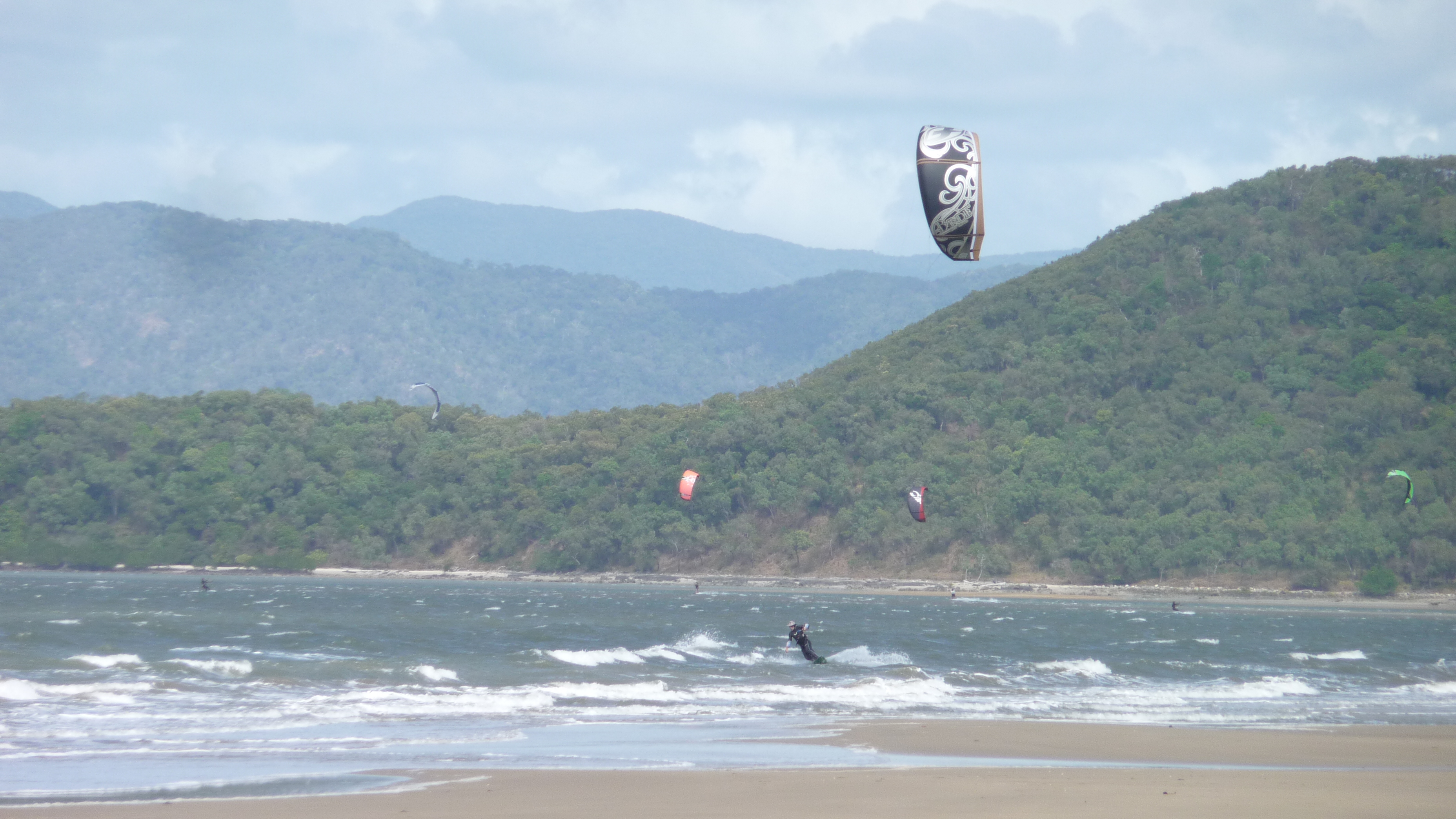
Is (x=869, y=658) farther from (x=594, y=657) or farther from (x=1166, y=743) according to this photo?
(x=1166, y=743)

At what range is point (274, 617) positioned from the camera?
46.9m

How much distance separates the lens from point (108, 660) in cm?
2853

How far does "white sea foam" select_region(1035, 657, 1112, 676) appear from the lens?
3231 cm

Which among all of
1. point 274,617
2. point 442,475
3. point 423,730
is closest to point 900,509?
point 442,475

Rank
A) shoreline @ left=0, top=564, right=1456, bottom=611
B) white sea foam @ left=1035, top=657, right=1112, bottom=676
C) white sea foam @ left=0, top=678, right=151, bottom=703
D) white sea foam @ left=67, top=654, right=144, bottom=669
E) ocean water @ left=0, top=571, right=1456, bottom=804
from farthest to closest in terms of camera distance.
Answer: shoreline @ left=0, top=564, right=1456, bottom=611
white sea foam @ left=1035, top=657, right=1112, bottom=676
white sea foam @ left=67, top=654, right=144, bottom=669
white sea foam @ left=0, top=678, right=151, bottom=703
ocean water @ left=0, top=571, right=1456, bottom=804

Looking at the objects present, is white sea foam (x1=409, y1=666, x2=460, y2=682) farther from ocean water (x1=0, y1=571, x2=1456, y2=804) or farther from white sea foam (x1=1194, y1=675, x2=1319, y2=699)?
white sea foam (x1=1194, y1=675, x2=1319, y2=699)

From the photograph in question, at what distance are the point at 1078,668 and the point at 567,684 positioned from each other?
42.1ft

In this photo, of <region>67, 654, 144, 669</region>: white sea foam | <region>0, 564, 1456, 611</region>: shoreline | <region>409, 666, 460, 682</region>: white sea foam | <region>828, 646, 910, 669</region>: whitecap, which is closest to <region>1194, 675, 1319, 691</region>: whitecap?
<region>828, 646, 910, 669</region>: whitecap

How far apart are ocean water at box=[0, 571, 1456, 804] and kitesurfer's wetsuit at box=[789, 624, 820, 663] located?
0.55 meters

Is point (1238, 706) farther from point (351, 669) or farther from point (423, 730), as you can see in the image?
point (351, 669)

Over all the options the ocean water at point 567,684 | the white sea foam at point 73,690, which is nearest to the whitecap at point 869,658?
the ocean water at point 567,684

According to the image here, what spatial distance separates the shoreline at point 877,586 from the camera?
76.0 metres

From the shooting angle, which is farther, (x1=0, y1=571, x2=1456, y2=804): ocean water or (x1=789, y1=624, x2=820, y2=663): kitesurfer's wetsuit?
(x1=789, y1=624, x2=820, y2=663): kitesurfer's wetsuit

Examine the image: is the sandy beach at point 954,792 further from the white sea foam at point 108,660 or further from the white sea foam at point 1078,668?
the white sea foam at point 108,660
